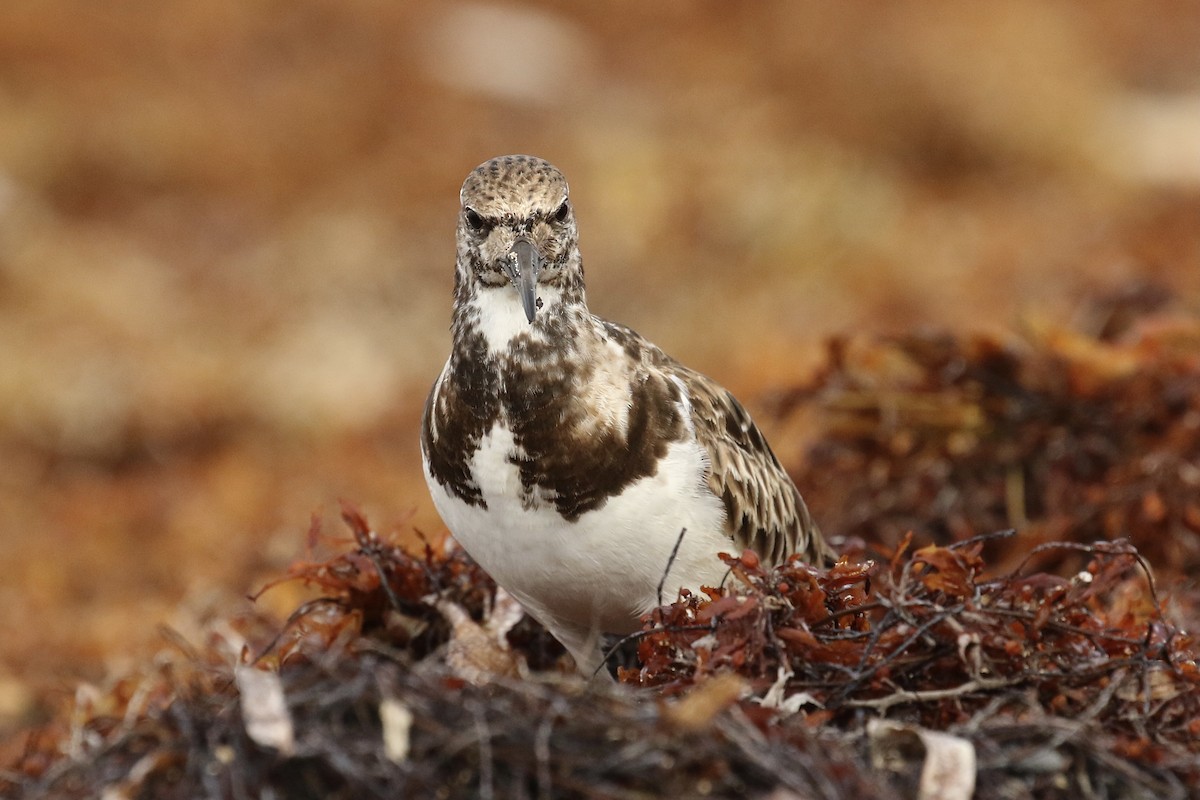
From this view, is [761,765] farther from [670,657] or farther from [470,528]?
[470,528]

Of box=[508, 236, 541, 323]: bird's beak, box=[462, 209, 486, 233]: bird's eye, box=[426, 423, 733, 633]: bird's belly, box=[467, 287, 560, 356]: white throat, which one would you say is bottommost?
box=[426, 423, 733, 633]: bird's belly

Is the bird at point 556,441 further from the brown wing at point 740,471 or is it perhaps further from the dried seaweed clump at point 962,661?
the dried seaweed clump at point 962,661

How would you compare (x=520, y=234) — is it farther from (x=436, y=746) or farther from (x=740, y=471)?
(x=436, y=746)

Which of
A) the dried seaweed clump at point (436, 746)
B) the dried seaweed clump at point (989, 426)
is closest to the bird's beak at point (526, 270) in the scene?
the dried seaweed clump at point (436, 746)

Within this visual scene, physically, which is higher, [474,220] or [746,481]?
[474,220]

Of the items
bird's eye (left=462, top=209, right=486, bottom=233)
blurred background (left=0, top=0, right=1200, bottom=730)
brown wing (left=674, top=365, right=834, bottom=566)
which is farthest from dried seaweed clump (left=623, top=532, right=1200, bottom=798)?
blurred background (left=0, top=0, right=1200, bottom=730)

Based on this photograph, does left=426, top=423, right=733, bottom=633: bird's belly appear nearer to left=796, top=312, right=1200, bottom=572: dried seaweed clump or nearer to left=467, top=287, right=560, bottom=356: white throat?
left=467, top=287, right=560, bottom=356: white throat

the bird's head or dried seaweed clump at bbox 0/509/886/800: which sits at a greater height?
the bird's head

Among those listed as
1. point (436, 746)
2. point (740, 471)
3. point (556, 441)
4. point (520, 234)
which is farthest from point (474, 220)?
point (436, 746)
